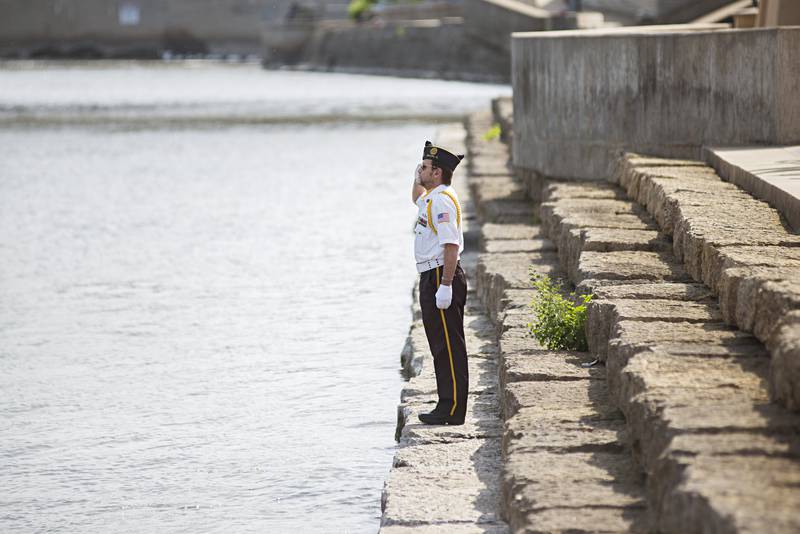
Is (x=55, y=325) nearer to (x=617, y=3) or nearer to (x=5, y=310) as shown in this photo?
(x=5, y=310)

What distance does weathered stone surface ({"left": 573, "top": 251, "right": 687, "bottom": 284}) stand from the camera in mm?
7598

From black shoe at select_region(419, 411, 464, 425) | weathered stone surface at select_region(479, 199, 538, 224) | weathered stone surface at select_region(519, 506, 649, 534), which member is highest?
weathered stone surface at select_region(479, 199, 538, 224)

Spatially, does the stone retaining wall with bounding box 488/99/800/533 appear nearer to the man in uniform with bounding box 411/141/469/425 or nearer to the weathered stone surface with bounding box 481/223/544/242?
the man in uniform with bounding box 411/141/469/425

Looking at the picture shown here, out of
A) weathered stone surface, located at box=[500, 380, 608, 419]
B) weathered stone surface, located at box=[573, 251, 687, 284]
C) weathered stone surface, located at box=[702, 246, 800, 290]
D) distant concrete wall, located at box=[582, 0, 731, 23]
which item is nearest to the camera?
weathered stone surface, located at box=[500, 380, 608, 419]

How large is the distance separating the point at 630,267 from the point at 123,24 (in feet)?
322

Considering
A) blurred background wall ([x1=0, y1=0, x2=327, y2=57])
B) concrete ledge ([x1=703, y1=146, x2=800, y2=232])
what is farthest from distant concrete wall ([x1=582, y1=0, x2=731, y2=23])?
blurred background wall ([x1=0, y1=0, x2=327, y2=57])

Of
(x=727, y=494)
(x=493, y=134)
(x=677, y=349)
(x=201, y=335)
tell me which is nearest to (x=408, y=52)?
(x=493, y=134)

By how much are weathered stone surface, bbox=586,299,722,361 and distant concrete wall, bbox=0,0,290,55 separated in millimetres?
95774

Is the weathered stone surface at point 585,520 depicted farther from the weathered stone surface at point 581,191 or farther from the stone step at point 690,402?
the weathered stone surface at point 581,191

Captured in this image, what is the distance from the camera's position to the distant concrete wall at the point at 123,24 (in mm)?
101312

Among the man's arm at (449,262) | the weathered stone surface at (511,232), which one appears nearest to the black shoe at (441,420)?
the man's arm at (449,262)

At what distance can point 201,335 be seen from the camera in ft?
36.8

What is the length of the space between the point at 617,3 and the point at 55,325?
2959 cm

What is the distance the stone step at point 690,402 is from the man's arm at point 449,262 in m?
0.63
